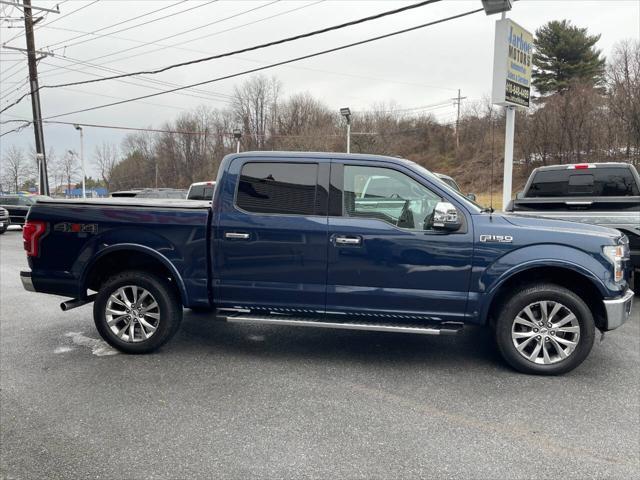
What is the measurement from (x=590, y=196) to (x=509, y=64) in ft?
12.8

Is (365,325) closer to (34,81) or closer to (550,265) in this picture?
(550,265)

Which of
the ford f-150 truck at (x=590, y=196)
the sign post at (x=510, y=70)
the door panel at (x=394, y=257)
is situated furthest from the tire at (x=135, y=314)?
the sign post at (x=510, y=70)

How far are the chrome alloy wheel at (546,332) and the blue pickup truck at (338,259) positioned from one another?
12mm

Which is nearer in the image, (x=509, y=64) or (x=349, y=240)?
(x=349, y=240)

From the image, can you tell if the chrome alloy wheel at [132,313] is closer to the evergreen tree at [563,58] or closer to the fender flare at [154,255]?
the fender flare at [154,255]

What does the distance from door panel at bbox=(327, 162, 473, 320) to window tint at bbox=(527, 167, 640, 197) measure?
14.7 ft

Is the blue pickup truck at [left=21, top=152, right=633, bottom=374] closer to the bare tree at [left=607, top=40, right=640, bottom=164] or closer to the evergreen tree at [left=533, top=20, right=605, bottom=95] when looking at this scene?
the bare tree at [left=607, top=40, right=640, bottom=164]

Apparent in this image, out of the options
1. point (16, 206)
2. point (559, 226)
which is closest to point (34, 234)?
point (559, 226)

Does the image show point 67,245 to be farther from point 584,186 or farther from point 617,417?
point 584,186

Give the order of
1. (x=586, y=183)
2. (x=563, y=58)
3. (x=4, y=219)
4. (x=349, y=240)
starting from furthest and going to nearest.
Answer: (x=563, y=58)
(x=4, y=219)
(x=586, y=183)
(x=349, y=240)

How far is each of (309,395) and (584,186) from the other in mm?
6104

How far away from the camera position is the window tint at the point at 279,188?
477cm

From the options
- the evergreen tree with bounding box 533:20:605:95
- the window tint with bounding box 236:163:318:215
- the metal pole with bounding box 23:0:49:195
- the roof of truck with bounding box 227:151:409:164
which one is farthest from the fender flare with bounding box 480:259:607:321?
the evergreen tree with bounding box 533:20:605:95

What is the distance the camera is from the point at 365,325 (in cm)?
457
